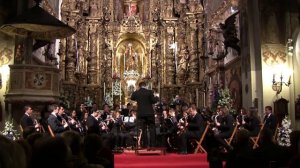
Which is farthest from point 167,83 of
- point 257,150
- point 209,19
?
point 257,150

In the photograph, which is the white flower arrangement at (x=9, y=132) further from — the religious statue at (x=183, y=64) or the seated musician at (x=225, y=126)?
the religious statue at (x=183, y=64)

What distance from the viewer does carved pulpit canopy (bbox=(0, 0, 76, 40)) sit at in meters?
13.2

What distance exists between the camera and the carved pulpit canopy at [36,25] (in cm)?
1321

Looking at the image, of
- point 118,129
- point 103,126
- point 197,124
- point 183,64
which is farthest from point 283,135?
point 183,64

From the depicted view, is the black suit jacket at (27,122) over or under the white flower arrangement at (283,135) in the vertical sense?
over

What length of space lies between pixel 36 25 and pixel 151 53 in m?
14.4

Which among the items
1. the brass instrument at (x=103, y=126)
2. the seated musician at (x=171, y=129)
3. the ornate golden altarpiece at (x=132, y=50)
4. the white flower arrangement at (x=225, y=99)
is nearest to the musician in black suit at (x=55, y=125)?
the brass instrument at (x=103, y=126)

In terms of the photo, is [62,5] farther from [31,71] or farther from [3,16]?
[31,71]

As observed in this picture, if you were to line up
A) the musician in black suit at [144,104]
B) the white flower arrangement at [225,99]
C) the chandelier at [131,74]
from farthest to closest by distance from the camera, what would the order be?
the chandelier at [131,74]
the white flower arrangement at [225,99]
the musician in black suit at [144,104]

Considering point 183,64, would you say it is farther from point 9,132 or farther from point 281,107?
point 9,132

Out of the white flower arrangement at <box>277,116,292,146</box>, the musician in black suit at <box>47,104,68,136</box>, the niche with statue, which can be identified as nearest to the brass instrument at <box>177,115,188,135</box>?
the white flower arrangement at <box>277,116,292,146</box>

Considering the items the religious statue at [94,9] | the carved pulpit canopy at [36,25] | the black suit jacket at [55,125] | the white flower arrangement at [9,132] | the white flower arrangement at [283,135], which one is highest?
the religious statue at [94,9]

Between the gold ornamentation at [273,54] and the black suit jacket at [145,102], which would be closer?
the black suit jacket at [145,102]

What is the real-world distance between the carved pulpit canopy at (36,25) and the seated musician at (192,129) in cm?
600
